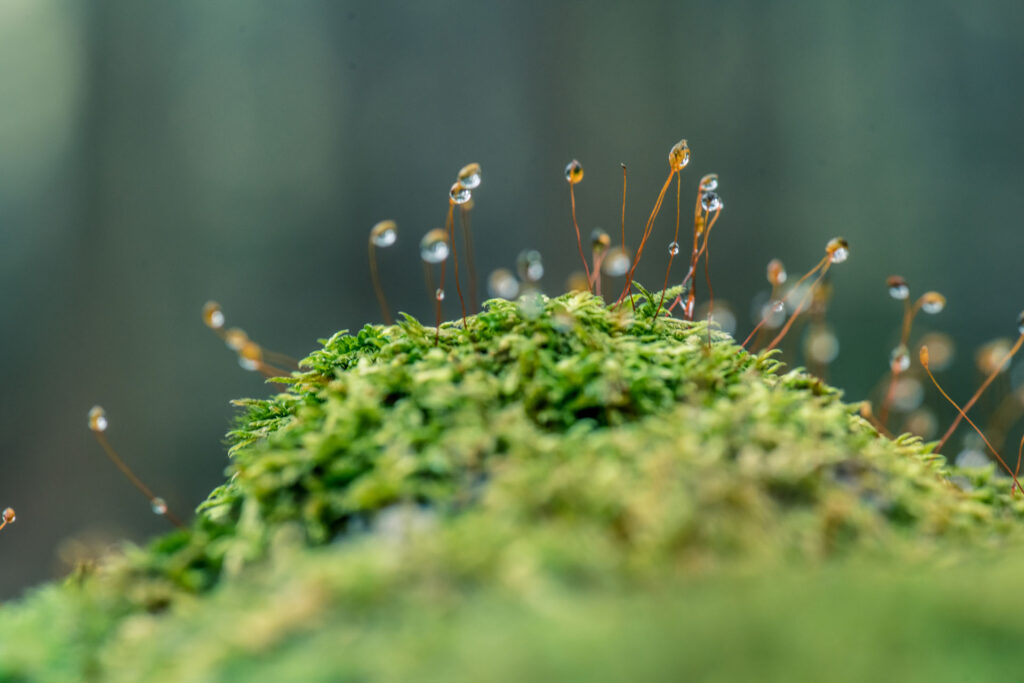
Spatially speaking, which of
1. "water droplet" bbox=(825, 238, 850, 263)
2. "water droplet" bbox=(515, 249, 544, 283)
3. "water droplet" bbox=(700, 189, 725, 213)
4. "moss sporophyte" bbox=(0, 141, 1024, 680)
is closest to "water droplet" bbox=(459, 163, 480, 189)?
"moss sporophyte" bbox=(0, 141, 1024, 680)

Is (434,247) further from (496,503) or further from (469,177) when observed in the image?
(496,503)

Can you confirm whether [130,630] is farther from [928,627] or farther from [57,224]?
[57,224]

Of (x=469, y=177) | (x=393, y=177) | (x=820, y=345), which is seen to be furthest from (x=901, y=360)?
(x=393, y=177)

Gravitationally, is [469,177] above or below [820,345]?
above

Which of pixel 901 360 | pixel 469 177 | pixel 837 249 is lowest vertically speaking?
pixel 901 360

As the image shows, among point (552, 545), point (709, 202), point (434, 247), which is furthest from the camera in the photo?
point (709, 202)

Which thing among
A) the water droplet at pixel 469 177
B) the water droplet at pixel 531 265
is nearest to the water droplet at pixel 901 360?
the water droplet at pixel 531 265

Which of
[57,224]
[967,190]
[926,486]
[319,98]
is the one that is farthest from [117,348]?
[967,190]
